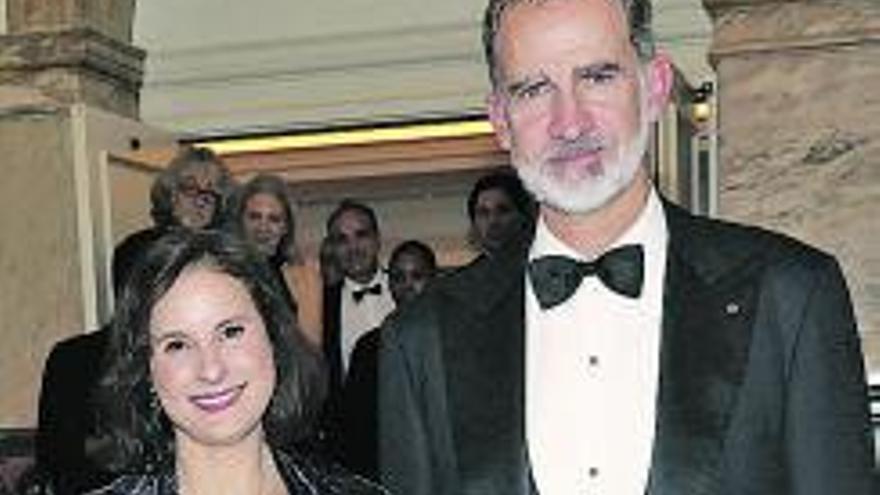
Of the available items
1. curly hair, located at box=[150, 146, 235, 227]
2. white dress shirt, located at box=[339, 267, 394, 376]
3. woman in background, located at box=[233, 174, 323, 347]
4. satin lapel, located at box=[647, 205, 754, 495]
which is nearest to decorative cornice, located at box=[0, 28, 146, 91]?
white dress shirt, located at box=[339, 267, 394, 376]

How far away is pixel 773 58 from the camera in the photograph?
538 centimetres

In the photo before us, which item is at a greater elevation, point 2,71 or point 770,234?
point 2,71

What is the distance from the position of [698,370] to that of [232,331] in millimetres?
718

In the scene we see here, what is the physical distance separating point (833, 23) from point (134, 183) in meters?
3.02

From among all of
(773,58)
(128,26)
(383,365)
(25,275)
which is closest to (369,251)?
(773,58)

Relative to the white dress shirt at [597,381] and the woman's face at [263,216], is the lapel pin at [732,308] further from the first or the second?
the woman's face at [263,216]

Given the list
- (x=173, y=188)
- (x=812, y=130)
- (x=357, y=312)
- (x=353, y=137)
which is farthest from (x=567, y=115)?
(x=353, y=137)

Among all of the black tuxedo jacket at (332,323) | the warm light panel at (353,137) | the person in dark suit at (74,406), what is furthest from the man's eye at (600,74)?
the warm light panel at (353,137)

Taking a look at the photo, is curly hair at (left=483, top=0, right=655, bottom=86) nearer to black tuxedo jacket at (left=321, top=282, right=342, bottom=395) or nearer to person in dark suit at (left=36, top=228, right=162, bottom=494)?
person in dark suit at (left=36, top=228, right=162, bottom=494)

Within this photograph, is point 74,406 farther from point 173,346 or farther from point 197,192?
point 173,346

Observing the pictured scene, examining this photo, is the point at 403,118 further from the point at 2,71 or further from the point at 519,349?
the point at 519,349

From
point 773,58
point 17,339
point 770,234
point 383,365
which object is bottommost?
point 17,339

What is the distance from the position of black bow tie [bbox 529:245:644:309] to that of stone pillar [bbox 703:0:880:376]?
3298 mm

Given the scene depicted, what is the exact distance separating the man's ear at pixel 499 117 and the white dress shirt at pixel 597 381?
162mm
